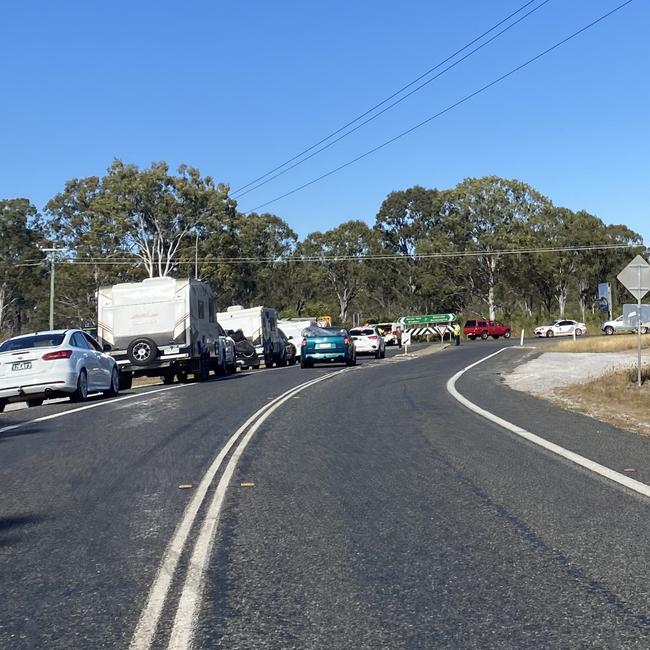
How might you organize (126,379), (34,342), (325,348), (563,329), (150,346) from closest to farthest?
(34,342)
(150,346)
(126,379)
(325,348)
(563,329)

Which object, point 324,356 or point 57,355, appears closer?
point 57,355

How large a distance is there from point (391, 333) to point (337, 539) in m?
64.5

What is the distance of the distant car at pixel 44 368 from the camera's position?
18375 mm

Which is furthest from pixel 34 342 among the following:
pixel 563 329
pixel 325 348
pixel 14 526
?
pixel 563 329

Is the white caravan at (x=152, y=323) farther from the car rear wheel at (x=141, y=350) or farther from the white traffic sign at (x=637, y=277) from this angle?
the white traffic sign at (x=637, y=277)

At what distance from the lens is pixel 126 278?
222ft

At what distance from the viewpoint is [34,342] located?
1911 cm

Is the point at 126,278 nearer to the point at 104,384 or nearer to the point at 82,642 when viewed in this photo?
the point at 104,384

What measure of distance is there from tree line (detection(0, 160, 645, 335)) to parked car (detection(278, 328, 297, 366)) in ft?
64.2

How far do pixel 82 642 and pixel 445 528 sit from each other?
10.2 ft

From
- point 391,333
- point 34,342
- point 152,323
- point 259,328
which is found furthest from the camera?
point 391,333

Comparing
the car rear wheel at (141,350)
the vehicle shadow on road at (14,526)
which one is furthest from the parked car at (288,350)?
the vehicle shadow on road at (14,526)

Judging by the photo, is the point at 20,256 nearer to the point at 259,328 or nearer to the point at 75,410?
the point at 259,328

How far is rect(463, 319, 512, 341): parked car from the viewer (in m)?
74.2
